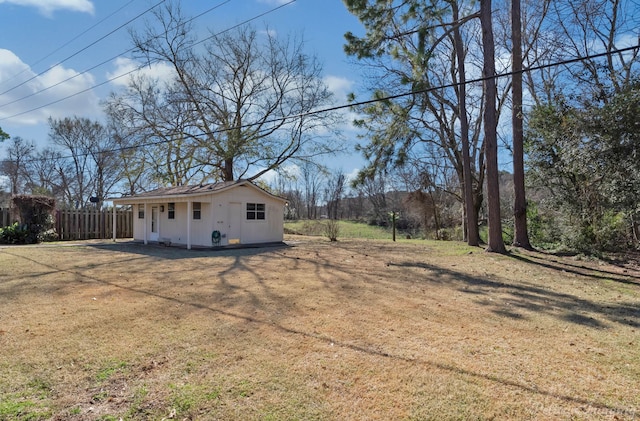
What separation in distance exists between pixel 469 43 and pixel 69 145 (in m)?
35.3

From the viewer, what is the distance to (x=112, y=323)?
15.5ft

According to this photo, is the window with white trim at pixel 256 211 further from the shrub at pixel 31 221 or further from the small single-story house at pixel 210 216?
the shrub at pixel 31 221

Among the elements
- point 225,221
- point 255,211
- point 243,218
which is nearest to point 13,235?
point 225,221

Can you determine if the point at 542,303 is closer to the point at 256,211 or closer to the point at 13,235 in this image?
the point at 256,211

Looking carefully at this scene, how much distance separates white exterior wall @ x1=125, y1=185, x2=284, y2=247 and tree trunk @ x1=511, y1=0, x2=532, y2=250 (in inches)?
406

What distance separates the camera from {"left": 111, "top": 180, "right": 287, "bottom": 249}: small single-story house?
15.3 metres

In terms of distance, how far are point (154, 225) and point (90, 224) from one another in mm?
4660

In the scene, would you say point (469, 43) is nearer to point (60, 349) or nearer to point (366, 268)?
point (366, 268)

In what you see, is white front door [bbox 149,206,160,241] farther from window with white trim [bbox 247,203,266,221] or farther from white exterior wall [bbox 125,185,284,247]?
window with white trim [bbox 247,203,266,221]

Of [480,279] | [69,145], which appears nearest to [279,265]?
[480,279]

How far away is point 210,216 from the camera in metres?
15.2

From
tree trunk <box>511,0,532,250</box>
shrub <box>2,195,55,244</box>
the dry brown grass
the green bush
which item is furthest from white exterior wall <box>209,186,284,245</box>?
tree trunk <box>511,0,532,250</box>

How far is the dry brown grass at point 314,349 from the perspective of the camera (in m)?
2.84

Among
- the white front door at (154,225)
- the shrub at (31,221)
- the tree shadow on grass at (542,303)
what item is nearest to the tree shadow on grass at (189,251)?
the white front door at (154,225)
